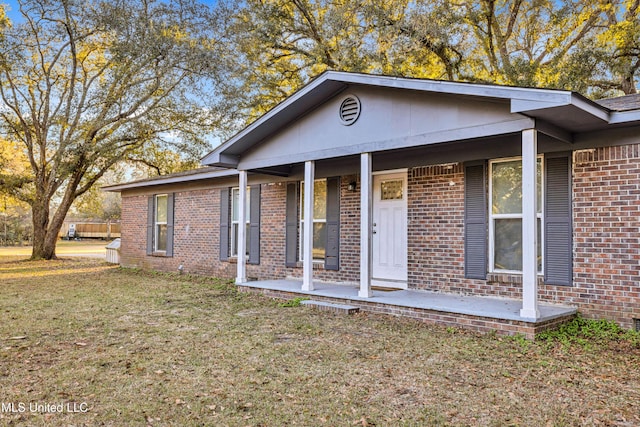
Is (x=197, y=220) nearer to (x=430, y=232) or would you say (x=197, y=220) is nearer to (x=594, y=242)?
(x=430, y=232)

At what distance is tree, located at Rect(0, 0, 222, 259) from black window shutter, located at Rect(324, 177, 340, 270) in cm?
1049

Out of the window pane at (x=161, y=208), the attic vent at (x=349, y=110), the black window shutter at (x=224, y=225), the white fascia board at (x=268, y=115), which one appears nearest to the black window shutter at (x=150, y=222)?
the window pane at (x=161, y=208)

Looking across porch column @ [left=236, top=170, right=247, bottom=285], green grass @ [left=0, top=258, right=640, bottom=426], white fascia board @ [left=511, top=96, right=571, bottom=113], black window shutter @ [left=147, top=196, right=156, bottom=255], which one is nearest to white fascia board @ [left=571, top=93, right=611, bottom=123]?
white fascia board @ [left=511, top=96, right=571, bottom=113]

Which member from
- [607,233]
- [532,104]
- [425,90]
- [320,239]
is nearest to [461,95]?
[425,90]

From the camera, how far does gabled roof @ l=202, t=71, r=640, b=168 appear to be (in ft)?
16.8

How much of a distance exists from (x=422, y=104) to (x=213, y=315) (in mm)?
4406

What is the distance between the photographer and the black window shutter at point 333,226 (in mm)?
9078

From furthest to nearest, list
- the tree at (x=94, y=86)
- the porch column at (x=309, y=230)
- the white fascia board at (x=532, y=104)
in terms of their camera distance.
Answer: the tree at (x=94, y=86) < the porch column at (x=309, y=230) < the white fascia board at (x=532, y=104)

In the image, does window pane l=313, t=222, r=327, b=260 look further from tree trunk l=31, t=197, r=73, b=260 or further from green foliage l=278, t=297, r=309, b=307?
tree trunk l=31, t=197, r=73, b=260

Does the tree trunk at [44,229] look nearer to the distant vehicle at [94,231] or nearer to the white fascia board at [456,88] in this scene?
the white fascia board at [456,88]

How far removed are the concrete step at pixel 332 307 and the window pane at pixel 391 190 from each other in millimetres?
2399

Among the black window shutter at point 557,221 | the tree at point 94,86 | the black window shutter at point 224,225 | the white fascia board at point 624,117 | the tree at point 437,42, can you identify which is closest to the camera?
the white fascia board at point 624,117

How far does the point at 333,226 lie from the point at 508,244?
3420 mm

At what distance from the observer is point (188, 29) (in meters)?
17.8
